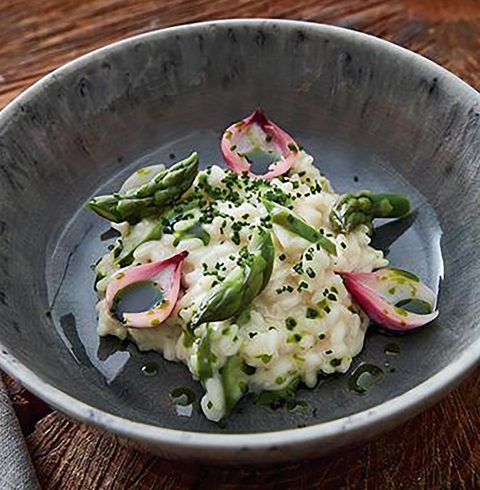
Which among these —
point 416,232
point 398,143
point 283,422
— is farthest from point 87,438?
point 398,143

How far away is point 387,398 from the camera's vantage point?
170 cm

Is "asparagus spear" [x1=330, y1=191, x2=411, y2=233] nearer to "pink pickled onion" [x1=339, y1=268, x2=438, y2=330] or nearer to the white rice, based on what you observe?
the white rice

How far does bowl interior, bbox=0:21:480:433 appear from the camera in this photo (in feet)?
5.75

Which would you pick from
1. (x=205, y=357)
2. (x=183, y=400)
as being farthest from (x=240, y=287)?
(x=183, y=400)

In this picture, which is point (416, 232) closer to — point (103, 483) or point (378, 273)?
point (378, 273)

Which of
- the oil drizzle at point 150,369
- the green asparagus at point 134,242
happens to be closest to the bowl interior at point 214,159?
the oil drizzle at point 150,369

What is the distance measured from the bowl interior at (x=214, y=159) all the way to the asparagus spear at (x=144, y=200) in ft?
0.45

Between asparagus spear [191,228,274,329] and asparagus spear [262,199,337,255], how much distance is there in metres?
0.07

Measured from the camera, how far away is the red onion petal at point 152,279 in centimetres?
176

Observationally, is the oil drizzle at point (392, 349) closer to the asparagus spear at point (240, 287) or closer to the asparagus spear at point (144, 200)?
the asparagus spear at point (240, 287)

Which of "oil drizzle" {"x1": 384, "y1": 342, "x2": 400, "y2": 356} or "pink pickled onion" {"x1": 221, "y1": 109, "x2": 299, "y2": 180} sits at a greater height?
"pink pickled onion" {"x1": 221, "y1": 109, "x2": 299, "y2": 180}

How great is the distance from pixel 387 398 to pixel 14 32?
5.53ft

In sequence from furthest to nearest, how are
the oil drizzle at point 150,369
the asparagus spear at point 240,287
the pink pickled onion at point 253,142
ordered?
1. the pink pickled onion at point 253,142
2. the oil drizzle at point 150,369
3. the asparagus spear at point 240,287

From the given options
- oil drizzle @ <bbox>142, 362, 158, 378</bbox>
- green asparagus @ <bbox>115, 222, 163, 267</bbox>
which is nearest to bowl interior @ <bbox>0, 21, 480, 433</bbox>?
oil drizzle @ <bbox>142, 362, 158, 378</bbox>
